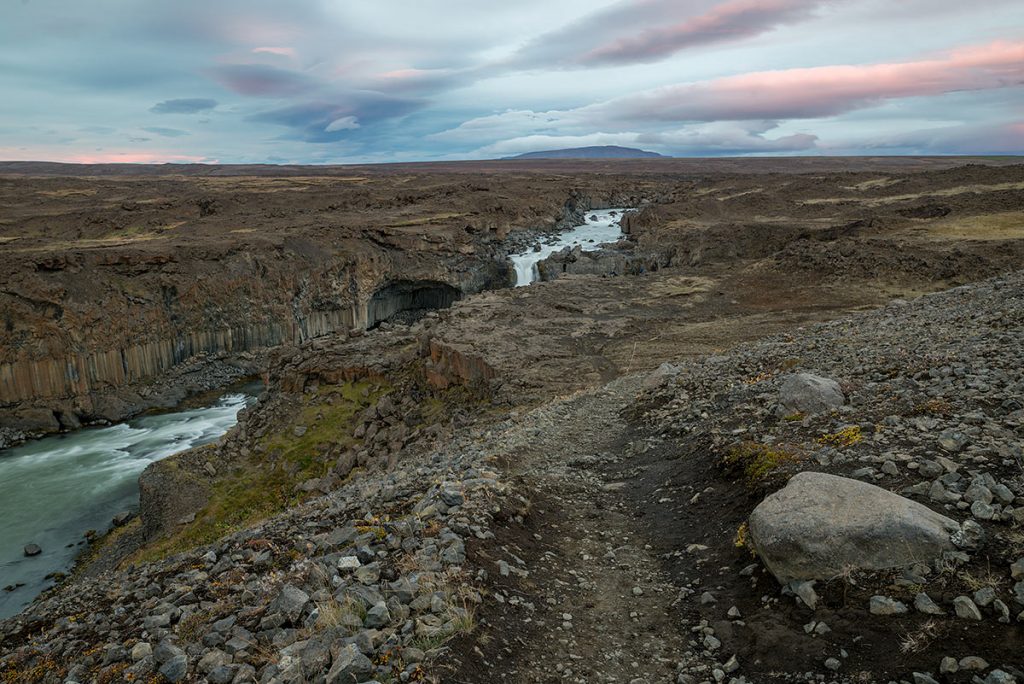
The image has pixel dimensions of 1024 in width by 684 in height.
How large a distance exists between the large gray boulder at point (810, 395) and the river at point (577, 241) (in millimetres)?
34527

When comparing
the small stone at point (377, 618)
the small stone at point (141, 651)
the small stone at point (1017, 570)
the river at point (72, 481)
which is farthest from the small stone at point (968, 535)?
the river at point (72, 481)

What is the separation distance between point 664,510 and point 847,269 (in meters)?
28.3

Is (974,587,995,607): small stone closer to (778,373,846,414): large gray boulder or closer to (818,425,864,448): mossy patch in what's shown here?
(818,425,864,448): mossy patch

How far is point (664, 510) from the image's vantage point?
8.70 meters

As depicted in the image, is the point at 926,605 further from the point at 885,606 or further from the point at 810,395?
the point at 810,395

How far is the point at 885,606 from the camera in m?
5.08

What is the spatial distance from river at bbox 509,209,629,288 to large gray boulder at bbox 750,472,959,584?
126 feet

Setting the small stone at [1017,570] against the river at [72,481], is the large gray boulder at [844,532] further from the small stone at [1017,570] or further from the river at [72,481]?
the river at [72,481]

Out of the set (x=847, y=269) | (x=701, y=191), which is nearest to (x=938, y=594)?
(x=847, y=269)

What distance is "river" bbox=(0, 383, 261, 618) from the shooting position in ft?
68.2

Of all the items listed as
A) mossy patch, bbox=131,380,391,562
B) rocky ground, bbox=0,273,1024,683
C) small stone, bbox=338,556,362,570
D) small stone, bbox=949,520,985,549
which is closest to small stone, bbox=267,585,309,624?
rocky ground, bbox=0,273,1024,683

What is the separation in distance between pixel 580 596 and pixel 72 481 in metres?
28.6

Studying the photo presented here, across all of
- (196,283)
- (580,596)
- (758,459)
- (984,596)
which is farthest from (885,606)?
(196,283)

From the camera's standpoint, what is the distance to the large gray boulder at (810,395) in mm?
9438
